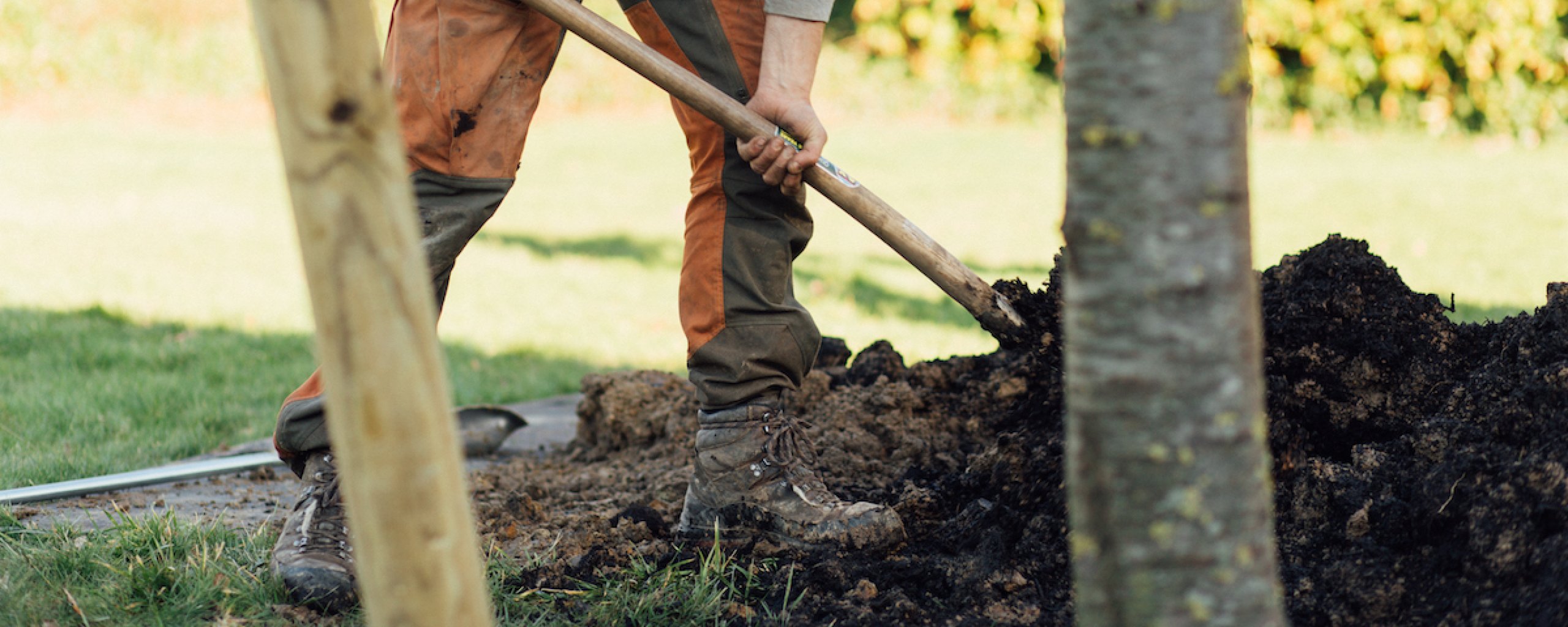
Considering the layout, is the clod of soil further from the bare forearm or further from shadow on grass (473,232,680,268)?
shadow on grass (473,232,680,268)

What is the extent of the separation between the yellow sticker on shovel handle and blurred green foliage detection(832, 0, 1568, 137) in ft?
34.3

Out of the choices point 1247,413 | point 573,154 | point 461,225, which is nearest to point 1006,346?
point 461,225

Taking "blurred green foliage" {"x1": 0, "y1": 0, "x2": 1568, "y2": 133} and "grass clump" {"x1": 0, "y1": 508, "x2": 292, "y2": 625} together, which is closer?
"grass clump" {"x1": 0, "y1": 508, "x2": 292, "y2": 625}

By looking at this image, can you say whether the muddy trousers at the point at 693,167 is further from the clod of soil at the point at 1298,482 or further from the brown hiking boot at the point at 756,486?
the clod of soil at the point at 1298,482

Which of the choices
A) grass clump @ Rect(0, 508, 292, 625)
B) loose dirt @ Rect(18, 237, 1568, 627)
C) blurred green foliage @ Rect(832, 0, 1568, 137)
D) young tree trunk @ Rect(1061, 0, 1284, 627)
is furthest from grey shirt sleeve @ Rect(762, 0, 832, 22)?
blurred green foliage @ Rect(832, 0, 1568, 137)

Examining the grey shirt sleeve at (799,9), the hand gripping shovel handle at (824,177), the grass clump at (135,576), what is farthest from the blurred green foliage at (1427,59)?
the grass clump at (135,576)

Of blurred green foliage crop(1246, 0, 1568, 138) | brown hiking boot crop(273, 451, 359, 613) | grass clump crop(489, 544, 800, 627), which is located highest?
blurred green foliage crop(1246, 0, 1568, 138)

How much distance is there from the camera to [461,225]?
2.38 metres

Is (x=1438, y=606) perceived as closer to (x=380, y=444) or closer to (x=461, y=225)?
(x=380, y=444)

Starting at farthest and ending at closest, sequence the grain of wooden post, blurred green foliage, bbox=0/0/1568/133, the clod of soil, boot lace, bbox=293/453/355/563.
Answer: blurred green foliage, bbox=0/0/1568/133, boot lace, bbox=293/453/355/563, the clod of soil, the grain of wooden post

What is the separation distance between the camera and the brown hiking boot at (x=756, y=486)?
2.43 m

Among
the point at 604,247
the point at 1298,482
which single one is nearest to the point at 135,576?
the point at 1298,482

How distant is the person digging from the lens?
7.66 feet

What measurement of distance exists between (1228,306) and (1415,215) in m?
7.61
